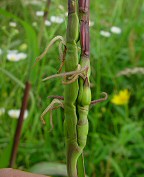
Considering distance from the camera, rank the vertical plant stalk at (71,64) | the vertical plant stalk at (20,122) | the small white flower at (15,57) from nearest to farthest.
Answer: the vertical plant stalk at (71,64) < the vertical plant stalk at (20,122) < the small white flower at (15,57)

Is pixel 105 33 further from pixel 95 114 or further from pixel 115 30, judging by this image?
pixel 95 114

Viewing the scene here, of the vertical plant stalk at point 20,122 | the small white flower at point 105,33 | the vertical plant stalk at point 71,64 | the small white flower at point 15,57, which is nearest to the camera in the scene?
the vertical plant stalk at point 71,64

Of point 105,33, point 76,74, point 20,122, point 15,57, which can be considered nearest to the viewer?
point 76,74

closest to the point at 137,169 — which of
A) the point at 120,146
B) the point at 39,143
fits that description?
the point at 120,146

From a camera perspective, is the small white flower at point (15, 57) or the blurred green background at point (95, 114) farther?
the small white flower at point (15, 57)

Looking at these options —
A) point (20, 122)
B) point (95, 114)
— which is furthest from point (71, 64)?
point (95, 114)

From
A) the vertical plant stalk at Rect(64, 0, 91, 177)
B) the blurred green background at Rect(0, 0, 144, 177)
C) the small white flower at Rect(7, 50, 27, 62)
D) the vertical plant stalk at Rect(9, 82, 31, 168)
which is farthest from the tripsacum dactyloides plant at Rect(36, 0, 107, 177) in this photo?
the small white flower at Rect(7, 50, 27, 62)

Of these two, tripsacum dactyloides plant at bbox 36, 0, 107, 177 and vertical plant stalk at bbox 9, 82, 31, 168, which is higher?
vertical plant stalk at bbox 9, 82, 31, 168

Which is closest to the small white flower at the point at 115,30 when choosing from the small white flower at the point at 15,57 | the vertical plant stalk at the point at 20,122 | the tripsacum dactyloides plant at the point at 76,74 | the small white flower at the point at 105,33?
the small white flower at the point at 105,33

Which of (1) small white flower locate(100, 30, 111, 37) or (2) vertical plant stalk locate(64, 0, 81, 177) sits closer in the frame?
(2) vertical plant stalk locate(64, 0, 81, 177)

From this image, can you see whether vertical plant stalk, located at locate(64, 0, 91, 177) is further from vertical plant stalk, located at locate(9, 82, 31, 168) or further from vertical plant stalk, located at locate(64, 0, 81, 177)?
vertical plant stalk, located at locate(9, 82, 31, 168)

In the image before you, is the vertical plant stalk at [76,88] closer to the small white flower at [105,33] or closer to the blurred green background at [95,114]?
the blurred green background at [95,114]

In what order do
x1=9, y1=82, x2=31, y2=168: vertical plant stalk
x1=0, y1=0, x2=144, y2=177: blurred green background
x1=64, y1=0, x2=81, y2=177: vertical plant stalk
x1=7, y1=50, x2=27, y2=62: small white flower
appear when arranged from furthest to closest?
x1=7, y1=50, x2=27, y2=62: small white flower
x1=0, y1=0, x2=144, y2=177: blurred green background
x1=9, y1=82, x2=31, y2=168: vertical plant stalk
x1=64, y1=0, x2=81, y2=177: vertical plant stalk
